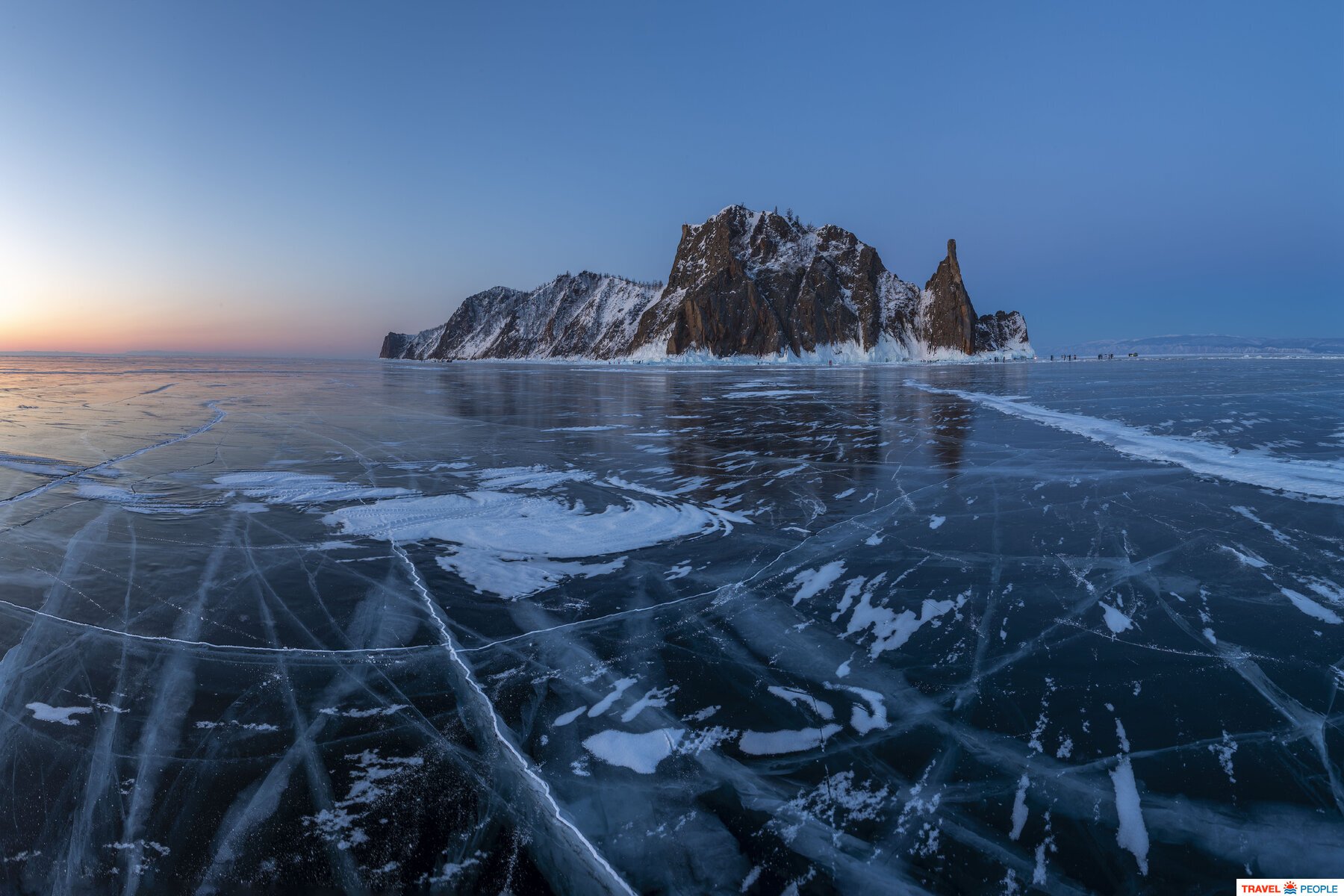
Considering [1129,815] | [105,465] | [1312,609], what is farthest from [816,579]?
[105,465]

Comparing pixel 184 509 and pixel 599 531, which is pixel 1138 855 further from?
pixel 184 509

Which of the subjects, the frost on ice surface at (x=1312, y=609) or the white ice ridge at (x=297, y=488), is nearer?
the frost on ice surface at (x=1312, y=609)

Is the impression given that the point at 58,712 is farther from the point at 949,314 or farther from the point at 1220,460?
the point at 949,314

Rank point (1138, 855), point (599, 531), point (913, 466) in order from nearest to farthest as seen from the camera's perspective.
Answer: point (1138, 855) < point (599, 531) < point (913, 466)

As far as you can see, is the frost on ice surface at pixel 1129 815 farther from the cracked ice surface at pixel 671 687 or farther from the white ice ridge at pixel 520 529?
the white ice ridge at pixel 520 529

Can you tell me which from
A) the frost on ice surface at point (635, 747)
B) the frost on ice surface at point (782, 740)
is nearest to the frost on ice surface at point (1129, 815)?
the frost on ice surface at point (782, 740)

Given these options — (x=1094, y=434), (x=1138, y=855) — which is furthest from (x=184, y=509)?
(x=1094, y=434)
